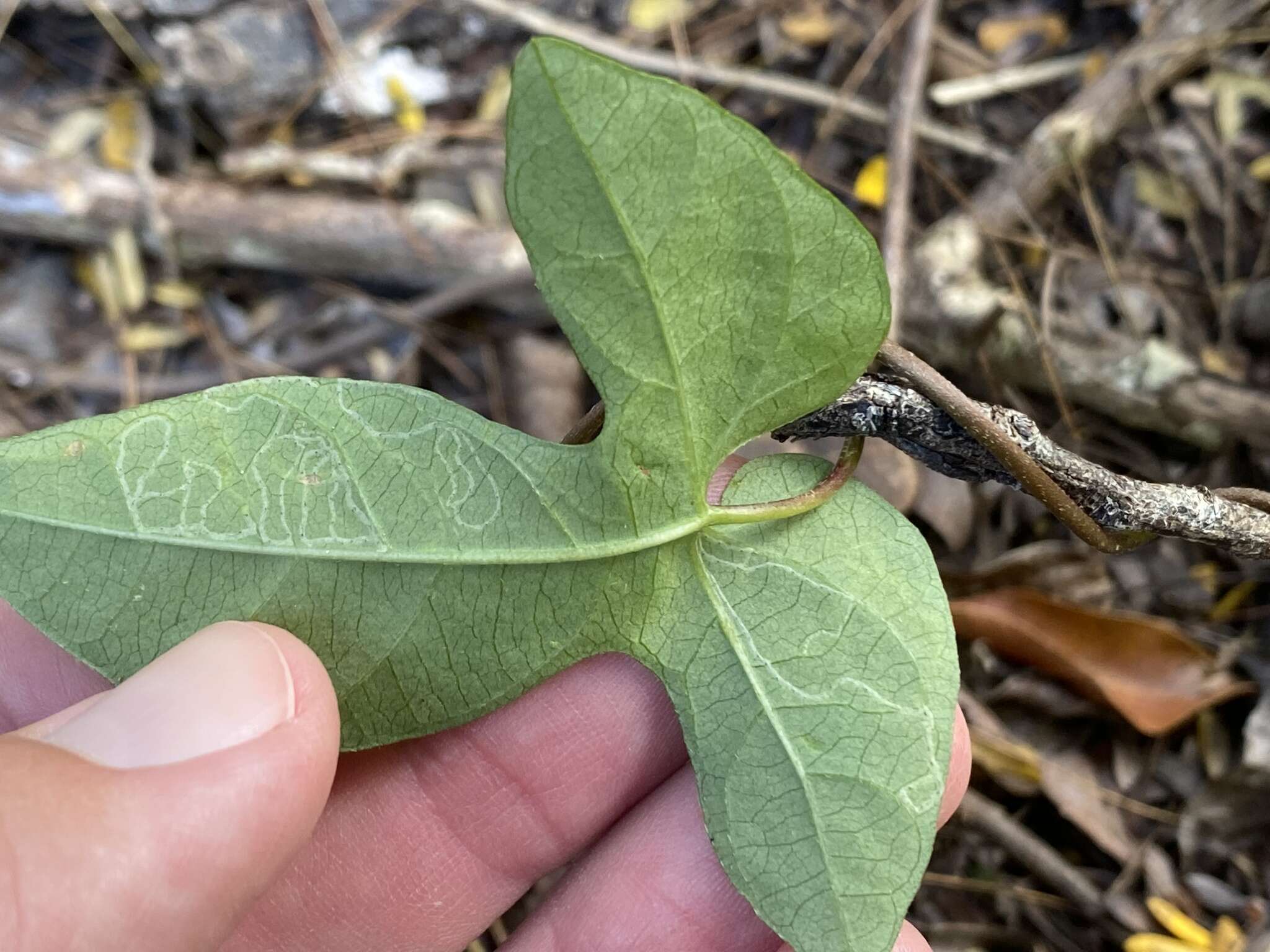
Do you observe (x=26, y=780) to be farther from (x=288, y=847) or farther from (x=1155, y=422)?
(x=1155, y=422)

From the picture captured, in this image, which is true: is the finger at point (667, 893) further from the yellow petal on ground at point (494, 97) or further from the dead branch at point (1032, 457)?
the yellow petal on ground at point (494, 97)

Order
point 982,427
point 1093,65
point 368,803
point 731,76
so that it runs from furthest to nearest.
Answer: point 731,76 < point 1093,65 < point 368,803 < point 982,427

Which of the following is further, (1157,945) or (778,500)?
(1157,945)

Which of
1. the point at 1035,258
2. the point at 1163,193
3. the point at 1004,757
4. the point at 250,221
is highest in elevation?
the point at 1163,193

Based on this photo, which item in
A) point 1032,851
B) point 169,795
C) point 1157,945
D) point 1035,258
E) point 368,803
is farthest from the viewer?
point 1035,258

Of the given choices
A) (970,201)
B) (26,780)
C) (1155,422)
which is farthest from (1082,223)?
(26,780)

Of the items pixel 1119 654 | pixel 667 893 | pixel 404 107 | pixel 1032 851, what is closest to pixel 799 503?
pixel 667 893

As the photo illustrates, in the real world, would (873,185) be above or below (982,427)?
below

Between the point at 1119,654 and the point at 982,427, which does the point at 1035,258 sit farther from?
the point at 982,427

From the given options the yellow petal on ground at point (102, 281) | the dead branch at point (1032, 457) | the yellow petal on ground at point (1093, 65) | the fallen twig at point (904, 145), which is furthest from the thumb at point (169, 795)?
the yellow petal on ground at point (1093, 65)
